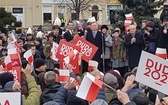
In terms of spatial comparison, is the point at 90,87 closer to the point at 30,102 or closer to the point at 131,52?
the point at 30,102

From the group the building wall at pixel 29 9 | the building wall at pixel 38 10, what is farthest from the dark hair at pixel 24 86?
the building wall at pixel 29 9

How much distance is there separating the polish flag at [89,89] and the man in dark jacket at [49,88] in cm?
107

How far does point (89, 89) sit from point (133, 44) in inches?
311

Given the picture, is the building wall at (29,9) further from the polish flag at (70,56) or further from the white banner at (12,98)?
the white banner at (12,98)

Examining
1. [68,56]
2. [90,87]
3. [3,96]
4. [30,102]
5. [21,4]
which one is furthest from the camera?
[21,4]

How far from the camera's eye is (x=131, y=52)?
14.2 meters

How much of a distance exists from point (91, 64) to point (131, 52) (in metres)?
4.11

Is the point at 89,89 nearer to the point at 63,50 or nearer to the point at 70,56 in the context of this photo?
the point at 70,56

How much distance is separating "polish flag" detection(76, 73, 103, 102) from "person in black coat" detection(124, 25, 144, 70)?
25.0 ft

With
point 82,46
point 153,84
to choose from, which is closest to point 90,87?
point 153,84

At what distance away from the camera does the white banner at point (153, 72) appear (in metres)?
6.24

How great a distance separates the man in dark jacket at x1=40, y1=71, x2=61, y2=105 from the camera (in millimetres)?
7214

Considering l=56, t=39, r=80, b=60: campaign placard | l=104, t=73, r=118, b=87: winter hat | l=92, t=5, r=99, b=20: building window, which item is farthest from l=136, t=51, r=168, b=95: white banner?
l=92, t=5, r=99, b=20: building window

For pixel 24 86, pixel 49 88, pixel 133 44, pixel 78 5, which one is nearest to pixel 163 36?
pixel 133 44
